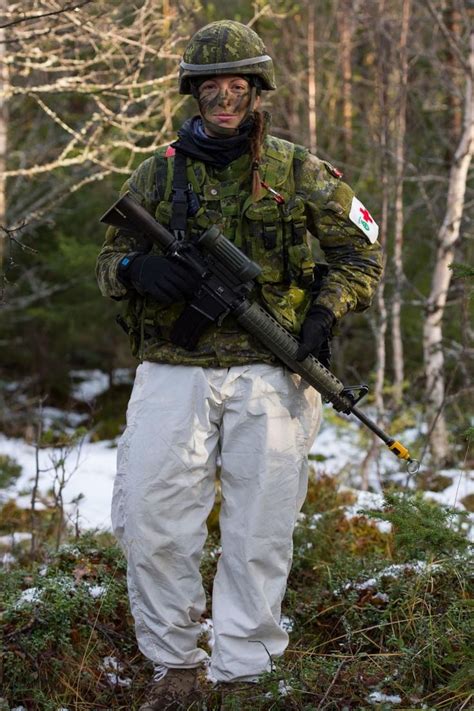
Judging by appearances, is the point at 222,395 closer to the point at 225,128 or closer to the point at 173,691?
the point at 225,128

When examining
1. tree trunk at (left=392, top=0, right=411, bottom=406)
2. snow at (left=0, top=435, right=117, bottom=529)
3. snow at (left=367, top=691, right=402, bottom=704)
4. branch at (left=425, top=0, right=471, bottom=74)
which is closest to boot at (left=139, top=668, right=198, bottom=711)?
snow at (left=367, top=691, right=402, bottom=704)

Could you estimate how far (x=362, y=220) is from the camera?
353 centimetres

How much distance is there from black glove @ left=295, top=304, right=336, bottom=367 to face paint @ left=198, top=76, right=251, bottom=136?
71cm

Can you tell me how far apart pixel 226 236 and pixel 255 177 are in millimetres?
228

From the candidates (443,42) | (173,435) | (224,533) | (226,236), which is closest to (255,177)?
(226,236)

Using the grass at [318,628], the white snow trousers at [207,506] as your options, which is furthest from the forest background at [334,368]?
the white snow trousers at [207,506]

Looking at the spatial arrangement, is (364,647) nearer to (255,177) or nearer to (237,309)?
(237,309)

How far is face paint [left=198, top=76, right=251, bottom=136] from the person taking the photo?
3.36m

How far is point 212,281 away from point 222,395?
1.31 feet

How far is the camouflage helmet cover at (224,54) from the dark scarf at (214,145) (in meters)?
0.18

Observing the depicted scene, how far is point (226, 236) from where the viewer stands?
3.39 meters

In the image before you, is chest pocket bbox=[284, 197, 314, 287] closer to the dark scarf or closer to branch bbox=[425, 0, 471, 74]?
the dark scarf

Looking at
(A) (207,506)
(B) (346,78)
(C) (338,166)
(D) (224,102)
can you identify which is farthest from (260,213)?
(B) (346,78)

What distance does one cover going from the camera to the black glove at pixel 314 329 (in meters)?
3.36
